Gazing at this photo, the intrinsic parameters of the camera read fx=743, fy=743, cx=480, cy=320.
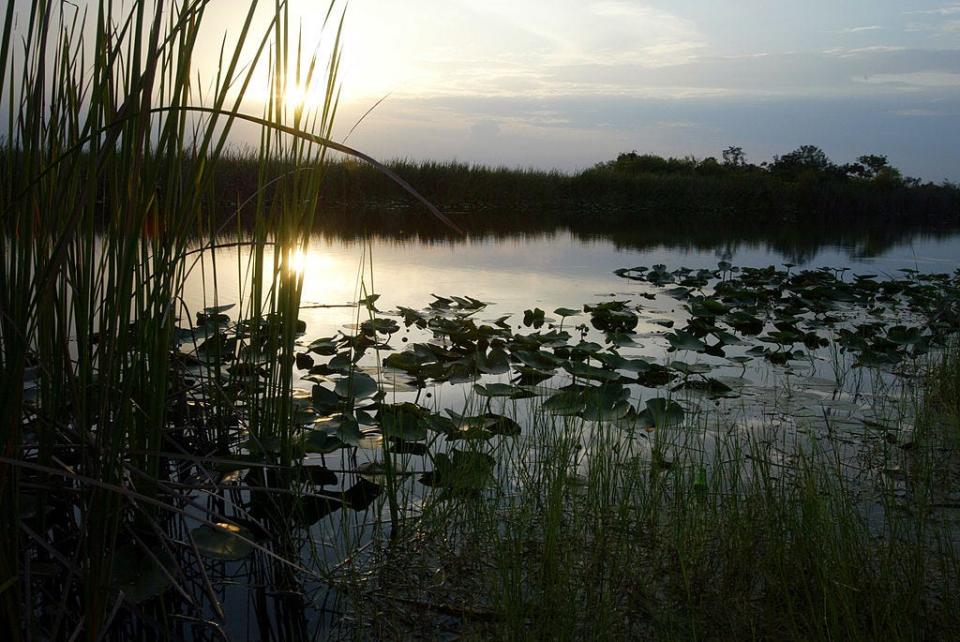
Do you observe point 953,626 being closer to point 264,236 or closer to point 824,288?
point 264,236

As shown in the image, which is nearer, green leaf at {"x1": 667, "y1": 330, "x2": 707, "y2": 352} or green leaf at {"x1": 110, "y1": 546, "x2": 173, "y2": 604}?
green leaf at {"x1": 110, "y1": 546, "x2": 173, "y2": 604}

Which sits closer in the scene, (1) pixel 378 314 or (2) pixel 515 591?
(2) pixel 515 591

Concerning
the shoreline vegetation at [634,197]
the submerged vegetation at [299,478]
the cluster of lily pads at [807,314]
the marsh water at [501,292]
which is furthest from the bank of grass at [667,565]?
the shoreline vegetation at [634,197]

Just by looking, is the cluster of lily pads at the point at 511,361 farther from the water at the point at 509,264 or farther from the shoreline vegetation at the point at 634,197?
the shoreline vegetation at the point at 634,197

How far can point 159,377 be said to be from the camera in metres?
1.09

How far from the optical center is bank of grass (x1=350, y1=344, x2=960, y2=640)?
118cm

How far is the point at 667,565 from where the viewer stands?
55.4 inches

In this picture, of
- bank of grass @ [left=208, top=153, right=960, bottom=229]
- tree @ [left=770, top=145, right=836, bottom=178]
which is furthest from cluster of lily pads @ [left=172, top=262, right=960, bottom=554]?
tree @ [left=770, top=145, right=836, bottom=178]

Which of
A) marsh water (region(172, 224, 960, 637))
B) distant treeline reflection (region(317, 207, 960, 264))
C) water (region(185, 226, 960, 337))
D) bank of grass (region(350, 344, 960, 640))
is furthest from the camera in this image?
distant treeline reflection (region(317, 207, 960, 264))

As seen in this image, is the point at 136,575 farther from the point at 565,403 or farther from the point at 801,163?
→ the point at 801,163

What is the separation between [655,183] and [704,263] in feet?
34.2

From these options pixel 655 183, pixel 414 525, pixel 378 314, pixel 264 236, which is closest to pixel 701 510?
pixel 414 525

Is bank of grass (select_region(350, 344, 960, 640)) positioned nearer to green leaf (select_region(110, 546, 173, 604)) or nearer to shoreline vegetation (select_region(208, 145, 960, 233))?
green leaf (select_region(110, 546, 173, 604))

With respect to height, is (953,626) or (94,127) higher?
(94,127)
